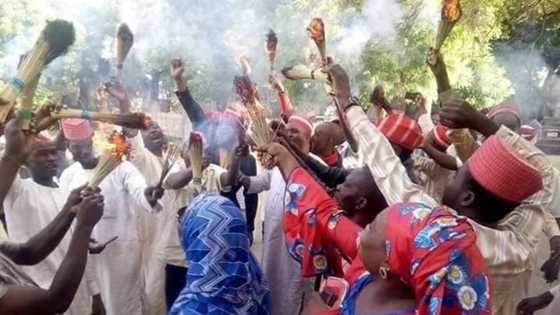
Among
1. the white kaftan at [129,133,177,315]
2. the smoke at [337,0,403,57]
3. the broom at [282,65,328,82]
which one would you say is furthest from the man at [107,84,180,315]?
the smoke at [337,0,403,57]

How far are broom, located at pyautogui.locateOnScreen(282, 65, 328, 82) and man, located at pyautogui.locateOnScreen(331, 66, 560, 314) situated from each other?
9.4 inches

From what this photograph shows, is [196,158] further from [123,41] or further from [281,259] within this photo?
[123,41]

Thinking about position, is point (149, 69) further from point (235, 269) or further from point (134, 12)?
point (235, 269)

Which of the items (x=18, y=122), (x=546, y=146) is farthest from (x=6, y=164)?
(x=546, y=146)

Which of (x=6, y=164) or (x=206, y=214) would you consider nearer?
(x=6, y=164)

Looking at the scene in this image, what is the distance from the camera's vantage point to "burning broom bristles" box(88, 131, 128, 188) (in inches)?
136

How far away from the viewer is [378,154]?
9.20 feet

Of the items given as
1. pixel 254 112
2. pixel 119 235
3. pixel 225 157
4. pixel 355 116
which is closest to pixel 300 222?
pixel 355 116

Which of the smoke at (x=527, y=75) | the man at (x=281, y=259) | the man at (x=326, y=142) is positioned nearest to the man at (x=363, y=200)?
the man at (x=281, y=259)

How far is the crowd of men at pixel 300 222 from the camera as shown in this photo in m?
1.92

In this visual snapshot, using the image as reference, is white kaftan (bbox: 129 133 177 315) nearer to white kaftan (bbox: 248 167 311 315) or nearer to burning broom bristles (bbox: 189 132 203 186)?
burning broom bristles (bbox: 189 132 203 186)

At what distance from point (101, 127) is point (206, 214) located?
1743 millimetres

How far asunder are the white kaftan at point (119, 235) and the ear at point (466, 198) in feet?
9.26

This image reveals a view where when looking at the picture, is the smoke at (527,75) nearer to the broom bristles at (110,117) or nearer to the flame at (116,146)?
the flame at (116,146)
